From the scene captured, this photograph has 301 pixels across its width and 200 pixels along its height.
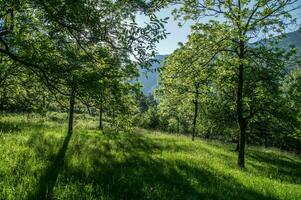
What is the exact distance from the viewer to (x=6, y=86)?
1457 centimetres

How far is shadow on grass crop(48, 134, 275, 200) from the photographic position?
780 cm

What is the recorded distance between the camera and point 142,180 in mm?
9281

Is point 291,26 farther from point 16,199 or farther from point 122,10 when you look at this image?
point 16,199

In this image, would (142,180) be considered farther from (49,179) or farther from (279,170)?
(279,170)

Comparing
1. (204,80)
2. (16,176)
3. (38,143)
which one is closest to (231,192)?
(16,176)

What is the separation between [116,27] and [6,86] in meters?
9.61

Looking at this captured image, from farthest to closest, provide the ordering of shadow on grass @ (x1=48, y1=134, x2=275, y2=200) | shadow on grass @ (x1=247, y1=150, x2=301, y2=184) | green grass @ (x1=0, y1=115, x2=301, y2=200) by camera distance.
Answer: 1. shadow on grass @ (x1=247, y1=150, x2=301, y2=184)
2. shadow on grass @ (x1=48, y1=134, x2=275, y2=200)
3. green grass @ (x1=0, y1=115, x2=301, y2=200)

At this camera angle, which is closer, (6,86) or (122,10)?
(122,10)

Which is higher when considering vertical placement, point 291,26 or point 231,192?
point 291,26

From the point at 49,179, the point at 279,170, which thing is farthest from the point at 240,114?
the point at 49,179

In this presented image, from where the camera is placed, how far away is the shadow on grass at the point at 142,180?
7.80m

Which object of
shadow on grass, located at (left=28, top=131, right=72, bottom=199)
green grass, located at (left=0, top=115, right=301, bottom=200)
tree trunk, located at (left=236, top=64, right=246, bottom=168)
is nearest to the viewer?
shadow on grass, located at (left=28, top=131, right=72, bottom=199)

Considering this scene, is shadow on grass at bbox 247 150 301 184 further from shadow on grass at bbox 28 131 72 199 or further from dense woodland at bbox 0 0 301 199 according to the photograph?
shadow on grass at bbox 28 131 72 199

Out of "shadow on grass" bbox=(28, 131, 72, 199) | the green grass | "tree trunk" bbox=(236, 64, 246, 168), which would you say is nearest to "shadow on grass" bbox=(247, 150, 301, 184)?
"tree trunk" bbox=(236, 64, 246, 168)
